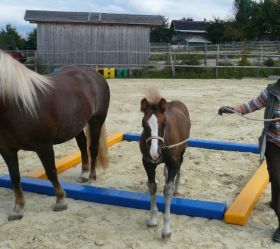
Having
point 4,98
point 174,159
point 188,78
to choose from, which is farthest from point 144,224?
point 188,78

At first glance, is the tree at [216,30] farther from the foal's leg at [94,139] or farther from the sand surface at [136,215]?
the foal's leg at [94,139]

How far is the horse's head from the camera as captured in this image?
303cm

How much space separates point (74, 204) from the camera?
4.29 metres

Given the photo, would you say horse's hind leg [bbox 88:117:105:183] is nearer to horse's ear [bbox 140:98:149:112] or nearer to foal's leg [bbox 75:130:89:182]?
foal's leg [bbox 75:130:89:182]

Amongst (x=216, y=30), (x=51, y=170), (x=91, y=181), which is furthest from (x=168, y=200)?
(x=216, y=30)

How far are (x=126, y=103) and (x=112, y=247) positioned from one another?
25.5 feet

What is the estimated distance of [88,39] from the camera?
64.4 ft

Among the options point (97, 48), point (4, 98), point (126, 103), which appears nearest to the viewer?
point (4, 98)

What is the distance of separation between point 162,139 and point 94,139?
2.02m

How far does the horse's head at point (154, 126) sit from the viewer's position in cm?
303

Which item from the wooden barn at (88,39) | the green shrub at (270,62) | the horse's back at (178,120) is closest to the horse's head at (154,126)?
the horse's back at (178,120)

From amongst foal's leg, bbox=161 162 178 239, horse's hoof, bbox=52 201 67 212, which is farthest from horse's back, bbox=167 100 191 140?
horse's hoof, bbox=52 201 67 212

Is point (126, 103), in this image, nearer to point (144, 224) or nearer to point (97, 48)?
point (144, 224)

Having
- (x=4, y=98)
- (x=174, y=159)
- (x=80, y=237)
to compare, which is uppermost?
(x=4, y=98)
